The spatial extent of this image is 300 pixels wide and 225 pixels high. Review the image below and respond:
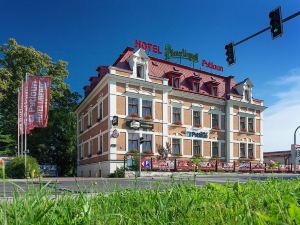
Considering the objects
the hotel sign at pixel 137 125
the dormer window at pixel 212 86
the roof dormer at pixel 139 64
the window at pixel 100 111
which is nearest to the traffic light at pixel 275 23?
the hotel sign at pixel 137 125

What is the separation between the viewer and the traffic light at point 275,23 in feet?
46.3

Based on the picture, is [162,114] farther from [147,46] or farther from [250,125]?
[250,125]

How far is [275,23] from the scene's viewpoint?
14.3m

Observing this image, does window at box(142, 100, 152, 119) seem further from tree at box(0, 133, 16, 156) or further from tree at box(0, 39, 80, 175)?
tree at box(0, 133, 16, 156)

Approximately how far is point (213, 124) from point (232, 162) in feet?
14.7

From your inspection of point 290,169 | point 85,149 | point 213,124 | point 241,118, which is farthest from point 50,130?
point 290,169

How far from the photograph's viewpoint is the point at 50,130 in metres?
43.4

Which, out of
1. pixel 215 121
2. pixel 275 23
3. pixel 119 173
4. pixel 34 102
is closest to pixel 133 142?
pixel 119 173

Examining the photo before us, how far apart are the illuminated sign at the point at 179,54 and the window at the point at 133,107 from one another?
9141mm

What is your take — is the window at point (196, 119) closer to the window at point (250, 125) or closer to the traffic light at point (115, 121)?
the window at point (250, 125)

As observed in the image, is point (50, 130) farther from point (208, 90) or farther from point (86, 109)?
point (208, 90)

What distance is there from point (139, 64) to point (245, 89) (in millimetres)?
15463

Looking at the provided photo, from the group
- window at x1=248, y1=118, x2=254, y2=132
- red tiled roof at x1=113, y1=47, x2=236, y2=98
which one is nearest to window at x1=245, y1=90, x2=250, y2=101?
red tiled roof at x1=113, y1=47, x2=236, y2=98

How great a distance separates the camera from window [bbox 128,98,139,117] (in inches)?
1305
